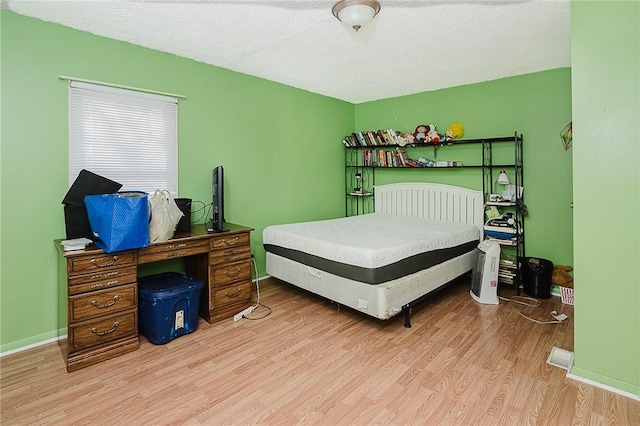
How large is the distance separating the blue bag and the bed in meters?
1.41

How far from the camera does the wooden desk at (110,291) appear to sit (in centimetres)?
208

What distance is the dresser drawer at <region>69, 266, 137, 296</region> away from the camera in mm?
2074

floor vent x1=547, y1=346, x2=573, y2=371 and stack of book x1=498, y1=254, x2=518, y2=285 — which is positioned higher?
stack of book x1=498, y1=254, x2=518, y2=285

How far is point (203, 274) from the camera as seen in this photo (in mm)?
2822

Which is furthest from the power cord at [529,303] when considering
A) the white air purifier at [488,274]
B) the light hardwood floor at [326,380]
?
the white air purifier at [488,274]

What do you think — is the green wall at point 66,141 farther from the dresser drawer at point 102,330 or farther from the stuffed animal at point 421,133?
the stuffed animal at point 421,133

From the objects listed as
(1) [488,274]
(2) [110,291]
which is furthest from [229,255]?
(1) [488,274]

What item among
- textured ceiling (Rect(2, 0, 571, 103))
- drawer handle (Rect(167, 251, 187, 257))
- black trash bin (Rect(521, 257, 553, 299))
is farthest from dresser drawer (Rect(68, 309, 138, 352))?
black trash bin (Rect(521, 257, 553, 299))

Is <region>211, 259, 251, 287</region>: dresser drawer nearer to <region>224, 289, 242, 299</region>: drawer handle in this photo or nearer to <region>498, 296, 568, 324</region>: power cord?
<region>224, 289, 242, 299</region>: drawer handle

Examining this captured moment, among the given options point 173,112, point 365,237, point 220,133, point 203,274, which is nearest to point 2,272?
point 203,274

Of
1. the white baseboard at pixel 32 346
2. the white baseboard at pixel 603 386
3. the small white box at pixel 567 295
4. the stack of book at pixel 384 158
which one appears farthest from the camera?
the stack of book at pixel 384 158

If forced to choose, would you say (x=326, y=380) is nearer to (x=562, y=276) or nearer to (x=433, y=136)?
(x=562, y=276)

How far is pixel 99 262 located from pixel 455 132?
3.95 m

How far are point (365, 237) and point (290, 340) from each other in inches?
45.8
